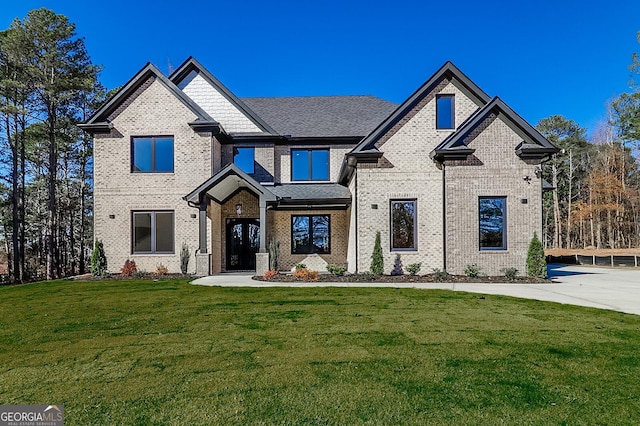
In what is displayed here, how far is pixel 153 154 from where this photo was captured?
15.4 meters

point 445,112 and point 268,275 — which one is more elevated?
point 445,112

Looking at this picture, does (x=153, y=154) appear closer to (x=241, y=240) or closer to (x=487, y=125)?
(x=241, y=240)

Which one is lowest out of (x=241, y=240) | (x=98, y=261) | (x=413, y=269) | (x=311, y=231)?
(x=413, y=269)

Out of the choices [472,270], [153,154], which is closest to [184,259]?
[153,154]

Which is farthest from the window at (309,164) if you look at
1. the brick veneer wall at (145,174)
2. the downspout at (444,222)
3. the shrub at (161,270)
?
the shrub at (161,270)

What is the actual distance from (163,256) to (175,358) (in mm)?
11370

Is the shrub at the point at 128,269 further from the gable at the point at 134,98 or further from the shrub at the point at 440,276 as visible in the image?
the shrub at the point at 440,276

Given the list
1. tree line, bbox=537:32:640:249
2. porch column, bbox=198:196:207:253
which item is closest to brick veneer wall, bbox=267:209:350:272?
porch column, bbox=198:196:207:253

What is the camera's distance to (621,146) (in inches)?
1407

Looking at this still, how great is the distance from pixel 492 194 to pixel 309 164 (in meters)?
8.10

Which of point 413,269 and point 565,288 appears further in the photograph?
point 413,269

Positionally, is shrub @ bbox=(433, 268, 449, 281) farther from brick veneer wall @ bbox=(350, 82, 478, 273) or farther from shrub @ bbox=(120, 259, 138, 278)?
shrub @ bbox=(120, 259, 138, 278)

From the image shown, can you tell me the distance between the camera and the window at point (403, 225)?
13727 millimetres

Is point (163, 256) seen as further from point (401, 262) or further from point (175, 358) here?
point (175, 358)
